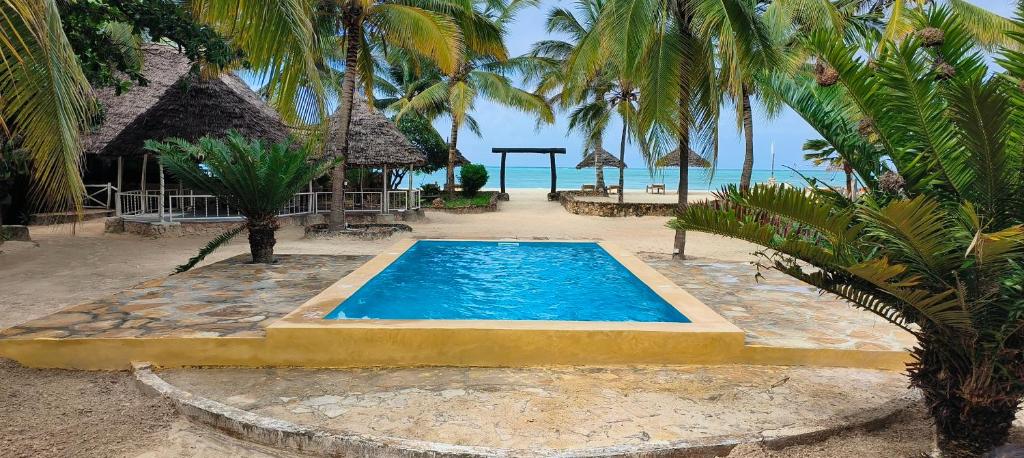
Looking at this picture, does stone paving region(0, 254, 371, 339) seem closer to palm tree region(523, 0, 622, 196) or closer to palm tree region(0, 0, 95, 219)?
palm tree region(0, 0, 95, 219)

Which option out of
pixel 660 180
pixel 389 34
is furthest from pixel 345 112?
pixel 660 180

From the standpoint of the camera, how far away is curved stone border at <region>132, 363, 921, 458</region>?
10.8 ft

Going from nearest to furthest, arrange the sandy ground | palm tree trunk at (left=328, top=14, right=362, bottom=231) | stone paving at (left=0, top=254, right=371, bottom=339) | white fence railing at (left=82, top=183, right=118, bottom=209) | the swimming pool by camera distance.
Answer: the sandy ground, the swimming pool, stone paving at (left=0, top=254, right=371, bottom=339), palm tree trunk at (left=328, top=14, right=362, bottom=231), white fence railing at (left=82, top=183, right=118, bottom=209)

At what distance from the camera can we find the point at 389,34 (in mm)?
14102

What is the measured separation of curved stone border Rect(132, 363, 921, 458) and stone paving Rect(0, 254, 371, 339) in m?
1.23

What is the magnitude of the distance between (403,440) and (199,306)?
11.6 feet

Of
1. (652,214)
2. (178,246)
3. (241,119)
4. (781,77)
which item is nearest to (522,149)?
(652,214)

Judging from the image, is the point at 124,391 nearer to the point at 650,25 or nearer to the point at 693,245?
the point at 650,25

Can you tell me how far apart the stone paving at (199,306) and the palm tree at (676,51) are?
5017 millimetres

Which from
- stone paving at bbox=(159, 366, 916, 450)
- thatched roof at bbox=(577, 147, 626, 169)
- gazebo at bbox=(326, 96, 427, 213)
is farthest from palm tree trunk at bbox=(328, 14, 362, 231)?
thatched roof at bbox=(577, 147, 626, 169)

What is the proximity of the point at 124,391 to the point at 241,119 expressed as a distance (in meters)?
12.2

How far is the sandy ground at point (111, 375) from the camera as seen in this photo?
3.53 metres

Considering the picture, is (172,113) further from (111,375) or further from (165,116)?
(111,375)

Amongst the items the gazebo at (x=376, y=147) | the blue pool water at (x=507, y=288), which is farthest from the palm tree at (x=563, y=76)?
the blue pool water at (x=507, y=288)
